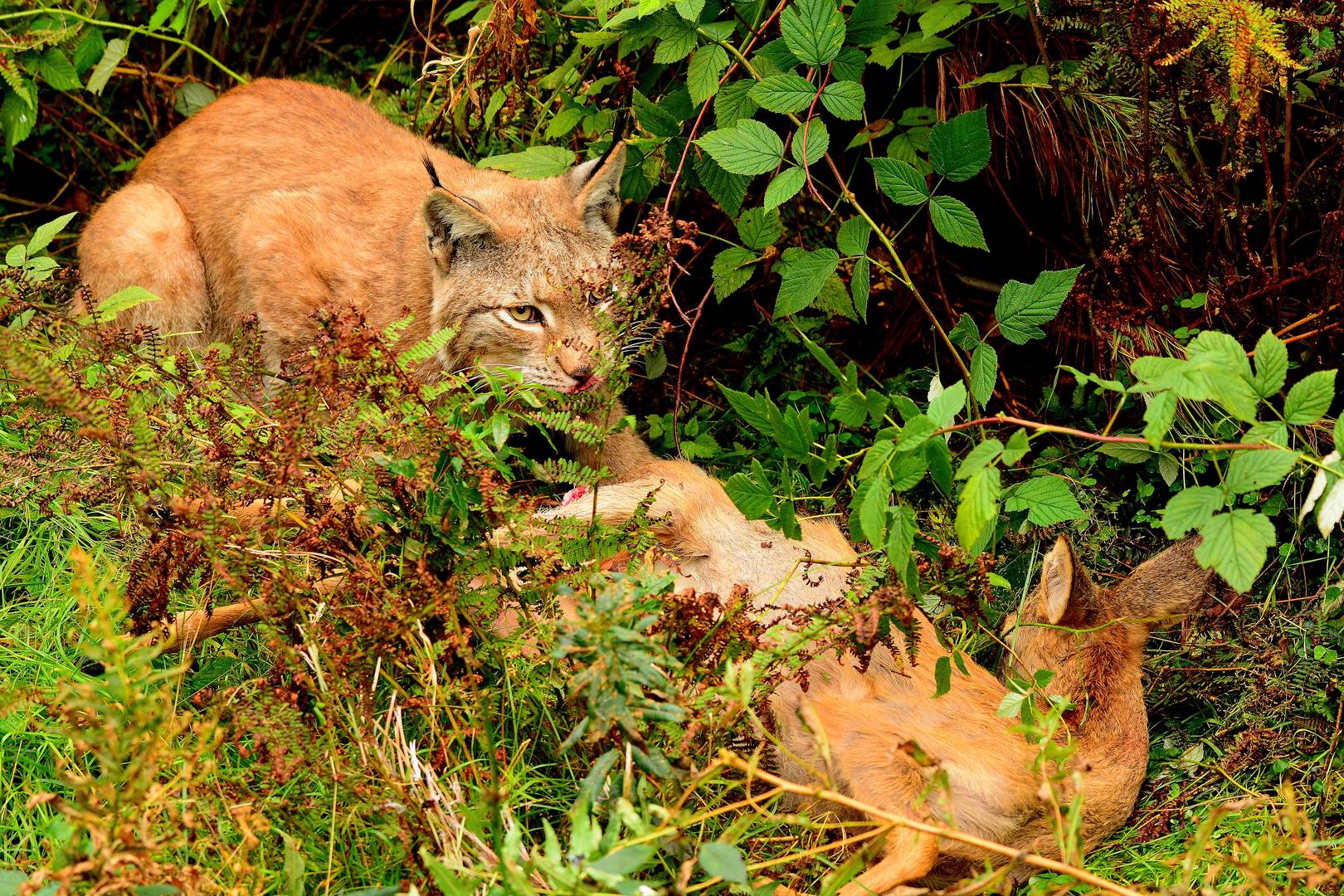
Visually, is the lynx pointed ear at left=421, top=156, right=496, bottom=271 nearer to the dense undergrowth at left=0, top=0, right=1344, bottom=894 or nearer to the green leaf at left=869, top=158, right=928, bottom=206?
the dense undergrowth at left=0, top=0, right=1344, bottom=894

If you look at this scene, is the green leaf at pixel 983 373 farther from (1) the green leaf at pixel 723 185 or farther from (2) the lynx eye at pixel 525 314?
(2) the lynx eye at pixel 525 314

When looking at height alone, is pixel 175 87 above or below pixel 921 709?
above

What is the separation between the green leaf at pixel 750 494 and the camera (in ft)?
9.57

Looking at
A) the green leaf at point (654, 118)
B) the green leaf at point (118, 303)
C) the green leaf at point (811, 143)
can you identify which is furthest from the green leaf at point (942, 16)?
the green leaf at point (118, 303)

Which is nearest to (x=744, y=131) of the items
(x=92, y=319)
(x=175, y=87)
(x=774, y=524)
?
(x=774, y=524)

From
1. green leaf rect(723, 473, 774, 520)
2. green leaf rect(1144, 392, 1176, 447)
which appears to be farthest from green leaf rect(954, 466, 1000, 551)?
green leaf rect(723, 473, 774, 520)

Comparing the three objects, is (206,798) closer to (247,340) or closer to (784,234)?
(247,340)

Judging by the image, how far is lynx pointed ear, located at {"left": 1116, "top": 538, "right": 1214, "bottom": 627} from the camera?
11.2 feet

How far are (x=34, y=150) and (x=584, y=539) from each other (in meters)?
4.04

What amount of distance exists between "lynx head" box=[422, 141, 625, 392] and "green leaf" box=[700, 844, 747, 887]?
84.3 inches

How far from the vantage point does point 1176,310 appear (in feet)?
13.3

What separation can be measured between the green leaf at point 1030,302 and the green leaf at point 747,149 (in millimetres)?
719

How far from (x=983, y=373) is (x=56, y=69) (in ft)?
12.0

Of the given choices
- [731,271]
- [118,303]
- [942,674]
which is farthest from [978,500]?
[118,303]
